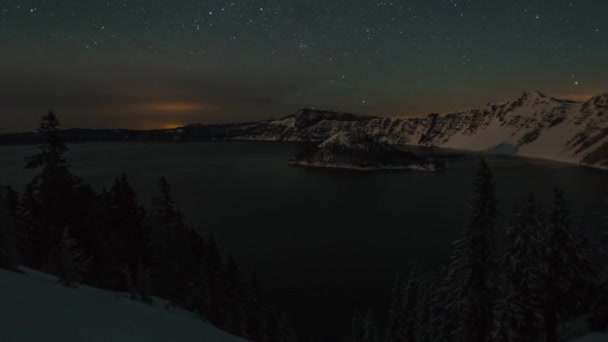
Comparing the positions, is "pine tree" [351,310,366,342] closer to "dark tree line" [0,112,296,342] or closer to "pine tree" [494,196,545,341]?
"dark tree line" [0,112,296,342]

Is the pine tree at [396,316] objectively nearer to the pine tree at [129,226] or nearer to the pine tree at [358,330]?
the pine tree at [358,330]

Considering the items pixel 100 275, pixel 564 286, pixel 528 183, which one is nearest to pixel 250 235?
pixel 100 275

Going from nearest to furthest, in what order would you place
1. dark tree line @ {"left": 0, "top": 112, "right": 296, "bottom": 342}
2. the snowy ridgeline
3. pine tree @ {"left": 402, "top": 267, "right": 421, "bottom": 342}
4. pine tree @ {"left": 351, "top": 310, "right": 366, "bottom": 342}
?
the snowy ridgeline < dark tree line @ {"left": 0, "top": 112, "right": 296, "bottom": 342} < pine tree @ {"left": 402, "top": 267, "right": 421, "bottom": 342} < pine tree @ {"left": 351, "top": 310, "right": 366, "bottom": 342}

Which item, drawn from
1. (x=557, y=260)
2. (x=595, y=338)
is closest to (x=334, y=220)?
(x=557, y=260)

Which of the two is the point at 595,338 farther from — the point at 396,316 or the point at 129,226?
the point at 129,226

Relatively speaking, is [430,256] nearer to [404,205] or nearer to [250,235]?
[250,235]

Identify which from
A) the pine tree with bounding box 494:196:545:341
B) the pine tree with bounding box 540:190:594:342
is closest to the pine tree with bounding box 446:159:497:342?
the pine tree with bounding box 494:196:545:341
